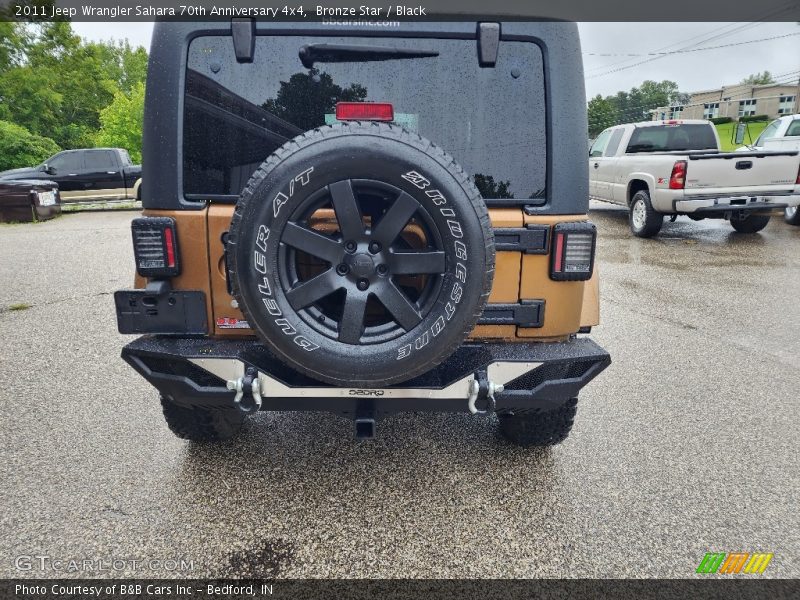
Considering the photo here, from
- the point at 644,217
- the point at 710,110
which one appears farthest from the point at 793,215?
the point at 710,110

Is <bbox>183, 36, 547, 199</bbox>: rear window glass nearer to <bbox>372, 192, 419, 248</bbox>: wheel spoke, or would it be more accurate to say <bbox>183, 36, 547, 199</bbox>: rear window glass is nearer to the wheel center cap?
<bbox>372, 192, 419, 248</bbox>: wheel spoke

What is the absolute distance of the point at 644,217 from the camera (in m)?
9.95

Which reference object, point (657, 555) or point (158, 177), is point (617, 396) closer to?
point (657, 555)

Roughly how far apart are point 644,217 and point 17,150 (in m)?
30.4

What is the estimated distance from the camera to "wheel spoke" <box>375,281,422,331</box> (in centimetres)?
208

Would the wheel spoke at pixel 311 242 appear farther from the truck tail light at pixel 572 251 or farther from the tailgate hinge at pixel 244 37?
the truck tail light at pixel 572 251

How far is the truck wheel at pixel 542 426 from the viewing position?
287 cm

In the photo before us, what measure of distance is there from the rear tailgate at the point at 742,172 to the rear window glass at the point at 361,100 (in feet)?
25.3

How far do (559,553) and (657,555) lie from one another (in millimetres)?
415

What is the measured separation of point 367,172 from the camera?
1989mm

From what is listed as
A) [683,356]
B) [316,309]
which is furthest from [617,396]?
[316,309]

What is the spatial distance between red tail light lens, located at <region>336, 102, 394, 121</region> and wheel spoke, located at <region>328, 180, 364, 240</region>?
33 cm

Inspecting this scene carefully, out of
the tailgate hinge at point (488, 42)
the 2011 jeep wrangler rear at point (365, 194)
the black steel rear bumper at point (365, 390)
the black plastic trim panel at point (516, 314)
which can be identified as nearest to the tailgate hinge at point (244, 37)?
the 2011 jeep wrangler rear at point (365, 194)

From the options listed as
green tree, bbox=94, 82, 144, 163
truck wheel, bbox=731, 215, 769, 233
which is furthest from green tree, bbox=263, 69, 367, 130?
green tree, bbox=94, 82, 144, 163
